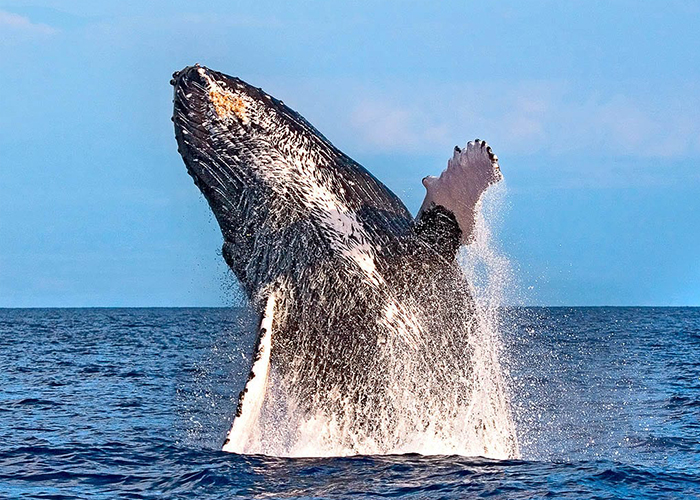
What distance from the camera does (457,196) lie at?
10891mm

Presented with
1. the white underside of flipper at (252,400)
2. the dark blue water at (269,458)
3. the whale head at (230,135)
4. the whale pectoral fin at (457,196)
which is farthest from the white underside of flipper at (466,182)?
the dark blue water at (269,458)

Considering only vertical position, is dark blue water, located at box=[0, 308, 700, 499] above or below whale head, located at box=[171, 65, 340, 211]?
below

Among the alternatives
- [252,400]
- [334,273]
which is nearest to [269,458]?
[252,400]

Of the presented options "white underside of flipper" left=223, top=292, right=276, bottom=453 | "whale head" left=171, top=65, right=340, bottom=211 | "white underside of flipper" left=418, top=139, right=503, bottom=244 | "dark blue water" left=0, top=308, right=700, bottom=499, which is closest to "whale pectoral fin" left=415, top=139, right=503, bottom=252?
"white underside of flipper" left=418, top=139, right=503, bottom=244

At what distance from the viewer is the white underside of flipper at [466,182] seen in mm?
10789

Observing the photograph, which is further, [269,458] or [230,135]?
[230,135]

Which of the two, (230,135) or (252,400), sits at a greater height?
(230,135)

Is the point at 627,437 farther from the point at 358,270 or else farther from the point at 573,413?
the point at 358,270

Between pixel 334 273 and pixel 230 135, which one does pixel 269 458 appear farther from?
pixel 230 135

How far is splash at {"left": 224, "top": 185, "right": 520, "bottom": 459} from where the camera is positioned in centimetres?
1061

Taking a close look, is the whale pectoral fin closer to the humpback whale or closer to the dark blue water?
the humpback whale

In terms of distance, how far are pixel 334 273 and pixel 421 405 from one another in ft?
5.59

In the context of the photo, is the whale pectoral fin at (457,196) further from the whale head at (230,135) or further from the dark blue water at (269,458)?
the dark blue water at (269,458)

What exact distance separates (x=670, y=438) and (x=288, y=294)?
733 centimetres
